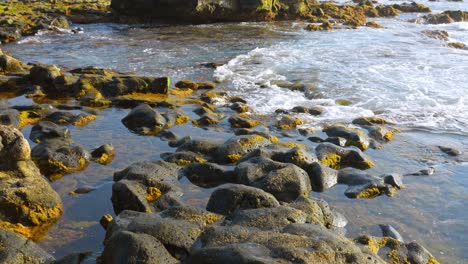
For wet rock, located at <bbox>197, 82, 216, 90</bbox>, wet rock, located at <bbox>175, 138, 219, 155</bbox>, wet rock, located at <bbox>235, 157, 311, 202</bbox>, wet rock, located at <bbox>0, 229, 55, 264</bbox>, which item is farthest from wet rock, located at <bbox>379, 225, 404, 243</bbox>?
wet rock, located at <bbox>197, 82, 216, 90</bbox>

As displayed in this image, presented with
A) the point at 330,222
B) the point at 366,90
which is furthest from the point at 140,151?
the point at 366,90

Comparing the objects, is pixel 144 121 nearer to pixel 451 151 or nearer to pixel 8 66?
pixel 451 151

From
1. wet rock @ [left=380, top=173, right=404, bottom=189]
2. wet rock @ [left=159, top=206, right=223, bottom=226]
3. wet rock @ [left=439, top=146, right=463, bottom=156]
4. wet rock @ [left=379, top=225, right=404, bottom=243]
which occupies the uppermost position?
wet rock @ [left=159, top=206, right=223, bottom=226]

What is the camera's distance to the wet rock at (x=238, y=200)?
806 cm

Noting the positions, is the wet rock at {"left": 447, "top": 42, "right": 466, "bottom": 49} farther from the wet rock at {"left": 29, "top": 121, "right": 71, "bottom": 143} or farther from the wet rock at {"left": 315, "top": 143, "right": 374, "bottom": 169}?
the wet rock at {"left": 29, "top": 121, "right": 71, "bottom": 143}

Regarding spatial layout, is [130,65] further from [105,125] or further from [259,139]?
[259,139]

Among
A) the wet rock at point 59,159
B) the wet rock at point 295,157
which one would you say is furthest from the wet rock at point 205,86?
the wet rock at point 295,157

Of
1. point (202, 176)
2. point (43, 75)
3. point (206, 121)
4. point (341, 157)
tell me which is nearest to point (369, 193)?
point (341, 157)

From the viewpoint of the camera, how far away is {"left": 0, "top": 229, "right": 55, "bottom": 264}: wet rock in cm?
639

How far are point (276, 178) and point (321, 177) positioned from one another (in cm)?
142

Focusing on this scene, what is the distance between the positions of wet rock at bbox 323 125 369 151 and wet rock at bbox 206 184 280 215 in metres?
5.20

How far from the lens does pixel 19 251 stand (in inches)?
257

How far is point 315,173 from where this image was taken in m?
10.2

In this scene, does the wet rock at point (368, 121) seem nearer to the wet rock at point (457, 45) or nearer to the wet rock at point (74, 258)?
the wet rock at point (74, 258)
